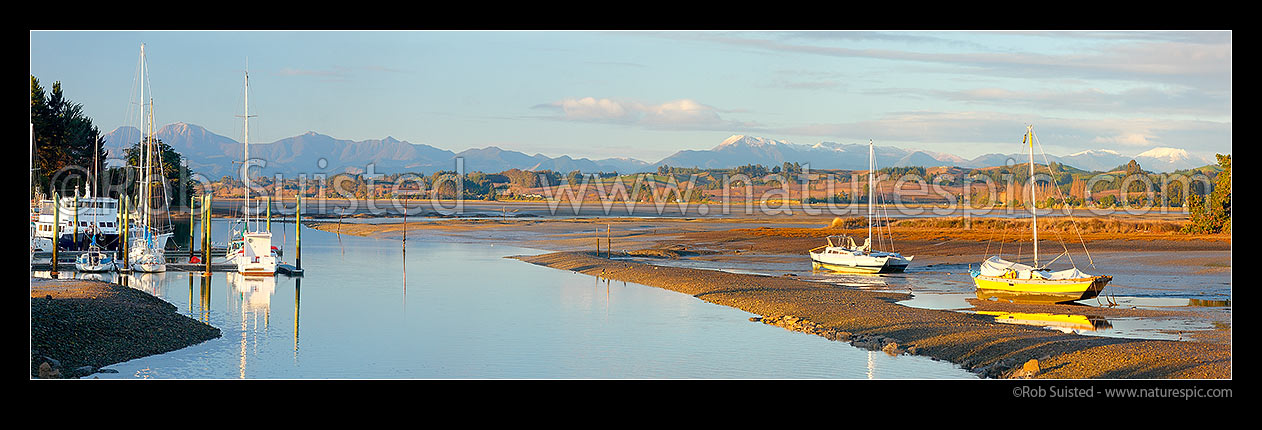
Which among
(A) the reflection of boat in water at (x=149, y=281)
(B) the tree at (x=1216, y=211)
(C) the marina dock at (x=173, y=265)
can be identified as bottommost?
(A) the reflection of boat in water at (x=149, y=281)

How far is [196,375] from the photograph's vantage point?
21156mm

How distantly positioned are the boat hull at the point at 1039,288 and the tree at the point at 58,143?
5270 cm

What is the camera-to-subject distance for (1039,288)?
32062mm

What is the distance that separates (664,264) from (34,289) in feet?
89.8

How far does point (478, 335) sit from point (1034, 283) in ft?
53.1

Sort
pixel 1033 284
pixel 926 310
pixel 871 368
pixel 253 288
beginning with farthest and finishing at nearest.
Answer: pixel 253 288 → pixel 1033 284 → pixel 926 310 → pixel 871 368

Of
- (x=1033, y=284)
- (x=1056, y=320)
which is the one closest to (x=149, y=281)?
(x=1033, y=284)

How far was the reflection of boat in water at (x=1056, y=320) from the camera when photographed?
26.9 metres

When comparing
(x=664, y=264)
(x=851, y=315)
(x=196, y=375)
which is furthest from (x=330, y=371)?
(x=664, y=264)

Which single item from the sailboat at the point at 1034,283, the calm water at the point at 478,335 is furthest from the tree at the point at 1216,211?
the calm water at the point at 478,335

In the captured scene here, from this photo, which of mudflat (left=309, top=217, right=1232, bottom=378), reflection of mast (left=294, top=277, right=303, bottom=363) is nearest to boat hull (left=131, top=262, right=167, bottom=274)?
reflection of mast (left=294, top=277, right=303, bottom=363)

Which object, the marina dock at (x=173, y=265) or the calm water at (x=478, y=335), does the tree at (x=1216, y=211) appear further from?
the marina dock at (x=173, y=265)

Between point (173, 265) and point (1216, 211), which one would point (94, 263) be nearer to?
point (173, 265)

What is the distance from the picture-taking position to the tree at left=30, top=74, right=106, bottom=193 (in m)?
69.9
